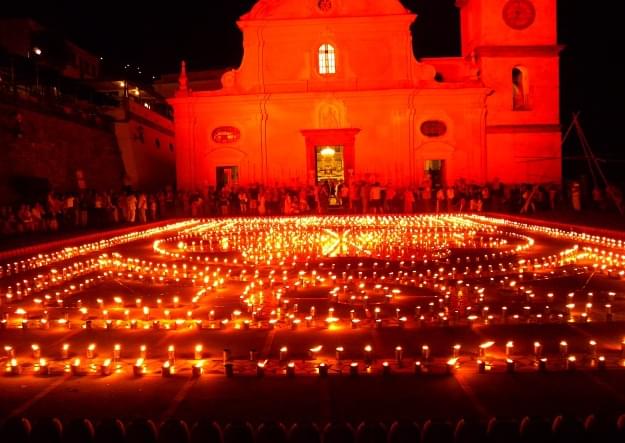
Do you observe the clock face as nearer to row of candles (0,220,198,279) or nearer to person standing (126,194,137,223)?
person standing (126,194,137,223)

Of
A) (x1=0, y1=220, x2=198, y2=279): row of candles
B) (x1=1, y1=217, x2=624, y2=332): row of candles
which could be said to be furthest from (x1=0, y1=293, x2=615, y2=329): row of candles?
(x1=0, y1=220, x2=198, y2=279): row of candles

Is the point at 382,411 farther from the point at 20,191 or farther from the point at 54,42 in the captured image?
the point at 54,42

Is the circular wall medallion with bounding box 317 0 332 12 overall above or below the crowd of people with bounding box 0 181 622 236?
above

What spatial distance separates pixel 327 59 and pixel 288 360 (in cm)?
3029

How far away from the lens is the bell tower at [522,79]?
35656 millimetres

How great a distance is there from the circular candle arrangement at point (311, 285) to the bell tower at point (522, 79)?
17844mm

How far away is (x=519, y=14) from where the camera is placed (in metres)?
36.5

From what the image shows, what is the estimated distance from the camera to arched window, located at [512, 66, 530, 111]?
120 ft

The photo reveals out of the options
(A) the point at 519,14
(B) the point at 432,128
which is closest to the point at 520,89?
(A) the point at 519,14

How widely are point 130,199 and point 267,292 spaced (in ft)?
61.0

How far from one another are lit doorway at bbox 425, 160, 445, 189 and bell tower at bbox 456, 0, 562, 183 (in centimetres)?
306

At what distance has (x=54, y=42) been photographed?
154ft

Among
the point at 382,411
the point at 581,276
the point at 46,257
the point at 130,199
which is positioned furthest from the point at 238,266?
the point at 130,199

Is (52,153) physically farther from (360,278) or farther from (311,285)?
(360,278)
